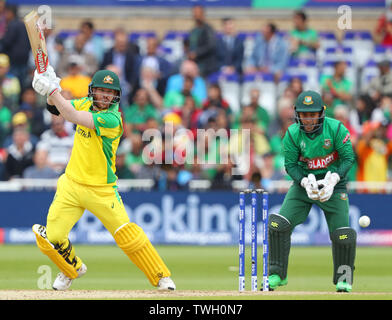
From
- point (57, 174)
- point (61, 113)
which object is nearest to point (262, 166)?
point (57, 174)

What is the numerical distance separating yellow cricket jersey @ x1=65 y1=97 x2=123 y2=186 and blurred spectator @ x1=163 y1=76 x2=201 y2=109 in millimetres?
8231

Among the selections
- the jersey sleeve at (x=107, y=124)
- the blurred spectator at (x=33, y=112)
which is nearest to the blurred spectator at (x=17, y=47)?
the blurred spectator at (x=33, y=112)

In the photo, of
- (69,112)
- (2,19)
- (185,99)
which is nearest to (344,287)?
(69,112)

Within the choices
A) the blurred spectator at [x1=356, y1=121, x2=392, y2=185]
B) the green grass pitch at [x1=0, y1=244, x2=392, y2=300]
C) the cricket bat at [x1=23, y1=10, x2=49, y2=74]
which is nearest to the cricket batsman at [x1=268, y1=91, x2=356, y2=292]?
the green grass pitch at [x1=0, y1=244, x2=392, y2=300]

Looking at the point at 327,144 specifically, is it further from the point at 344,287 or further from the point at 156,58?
the point at 156,58

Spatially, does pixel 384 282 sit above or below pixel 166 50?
below

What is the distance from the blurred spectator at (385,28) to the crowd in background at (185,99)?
0.08 feet

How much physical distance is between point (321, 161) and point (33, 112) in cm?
870

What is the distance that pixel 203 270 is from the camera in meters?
12.6

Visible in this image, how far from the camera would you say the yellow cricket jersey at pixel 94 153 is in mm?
9062

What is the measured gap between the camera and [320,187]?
9.51 meters

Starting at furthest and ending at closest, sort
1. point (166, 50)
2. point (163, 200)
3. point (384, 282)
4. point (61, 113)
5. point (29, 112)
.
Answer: point (166, 50) < point (29, 112) < point (163, 200) < point (384, 282) < point (61, 113)
